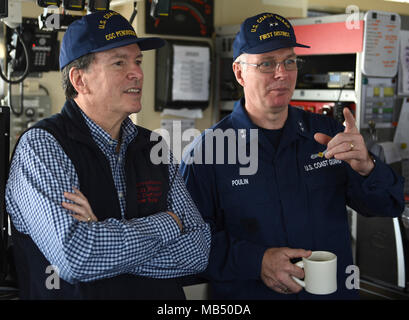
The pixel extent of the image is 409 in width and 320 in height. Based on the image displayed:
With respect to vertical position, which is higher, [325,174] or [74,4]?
[74,4]

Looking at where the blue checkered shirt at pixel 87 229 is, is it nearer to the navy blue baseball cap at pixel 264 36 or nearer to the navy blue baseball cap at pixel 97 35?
the navy blue baseball cap at pixel 97 35

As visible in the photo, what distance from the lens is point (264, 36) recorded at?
1.95 meters

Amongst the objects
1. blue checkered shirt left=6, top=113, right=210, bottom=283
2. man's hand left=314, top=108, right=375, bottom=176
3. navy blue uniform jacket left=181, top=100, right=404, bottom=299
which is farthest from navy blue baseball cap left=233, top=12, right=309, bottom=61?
blue checkered shirt left=6, top=113, right=210, bottom=283

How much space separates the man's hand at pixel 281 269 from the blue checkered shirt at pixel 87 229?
20cm

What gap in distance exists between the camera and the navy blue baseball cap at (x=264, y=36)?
6.36 ft

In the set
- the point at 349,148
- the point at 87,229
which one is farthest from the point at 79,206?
the point at 349,148

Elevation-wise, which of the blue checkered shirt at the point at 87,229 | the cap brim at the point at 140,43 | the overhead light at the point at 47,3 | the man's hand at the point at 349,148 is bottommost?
the blue checkered shirt at the point at 87,229

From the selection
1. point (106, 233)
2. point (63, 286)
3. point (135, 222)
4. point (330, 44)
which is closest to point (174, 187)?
point (135, 222)

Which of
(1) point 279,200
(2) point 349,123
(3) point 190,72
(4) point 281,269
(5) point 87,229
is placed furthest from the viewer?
(3) point 190,72

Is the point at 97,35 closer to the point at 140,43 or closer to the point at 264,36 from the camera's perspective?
the point at 140,43

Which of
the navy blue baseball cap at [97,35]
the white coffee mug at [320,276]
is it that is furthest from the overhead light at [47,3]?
the white coffee mug at [320,276]

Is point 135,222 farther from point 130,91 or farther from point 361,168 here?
point 361,168

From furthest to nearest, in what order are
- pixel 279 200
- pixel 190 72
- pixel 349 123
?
pixel 190 72
pixel 279 200
pixel 349 123

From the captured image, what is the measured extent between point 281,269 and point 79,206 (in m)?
0.63
